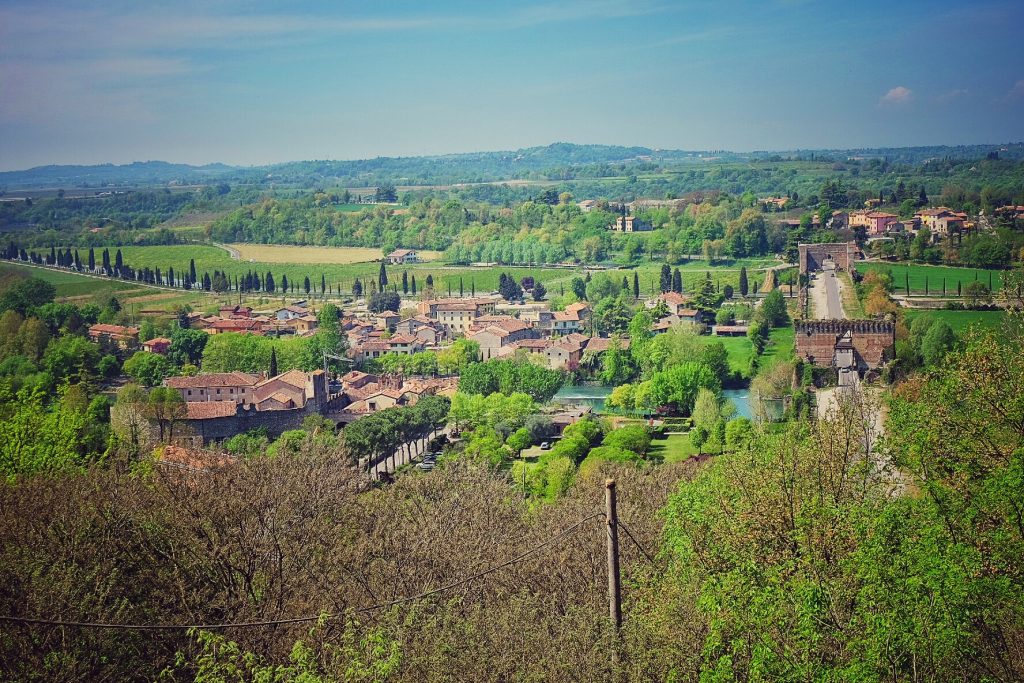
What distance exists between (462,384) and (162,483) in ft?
46.7

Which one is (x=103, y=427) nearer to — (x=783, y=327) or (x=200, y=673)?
(x=200, y=673)

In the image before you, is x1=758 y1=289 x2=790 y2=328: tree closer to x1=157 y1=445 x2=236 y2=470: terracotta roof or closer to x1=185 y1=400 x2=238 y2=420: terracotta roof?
x1=185 y1=400 x2=238 y2=420: terracotta roof

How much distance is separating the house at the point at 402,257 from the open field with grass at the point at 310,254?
0.44m

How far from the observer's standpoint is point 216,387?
66.9 feet

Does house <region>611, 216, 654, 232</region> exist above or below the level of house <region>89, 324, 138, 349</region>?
above

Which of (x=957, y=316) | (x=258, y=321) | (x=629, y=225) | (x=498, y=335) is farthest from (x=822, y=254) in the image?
(x=258, y=321)

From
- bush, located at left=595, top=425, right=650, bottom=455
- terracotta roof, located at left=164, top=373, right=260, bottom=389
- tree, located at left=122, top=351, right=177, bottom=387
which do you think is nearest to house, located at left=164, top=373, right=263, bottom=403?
terracotta roof, located at left=164, top=373, right=260, bottom=389

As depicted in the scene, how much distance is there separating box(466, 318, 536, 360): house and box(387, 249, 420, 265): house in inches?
771

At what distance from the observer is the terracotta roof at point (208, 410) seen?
18.4 m

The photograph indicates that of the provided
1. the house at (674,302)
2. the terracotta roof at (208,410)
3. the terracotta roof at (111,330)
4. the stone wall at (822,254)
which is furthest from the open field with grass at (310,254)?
the terracotta roof at (208,410)

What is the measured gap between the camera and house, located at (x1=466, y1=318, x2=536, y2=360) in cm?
2845

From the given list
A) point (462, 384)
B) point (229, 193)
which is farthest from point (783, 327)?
point (229, 193)

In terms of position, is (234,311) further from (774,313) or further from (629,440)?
(629,440)

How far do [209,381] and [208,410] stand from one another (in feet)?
7.18
